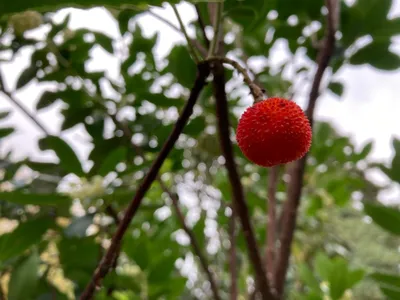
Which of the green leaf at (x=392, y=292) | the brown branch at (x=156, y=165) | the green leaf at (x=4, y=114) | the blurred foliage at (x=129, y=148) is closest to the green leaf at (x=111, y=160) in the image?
the blurred foliage at (x=129, y=148)

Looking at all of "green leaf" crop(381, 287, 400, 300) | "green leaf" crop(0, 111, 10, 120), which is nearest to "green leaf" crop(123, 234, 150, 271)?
"green leaf" crop(0, 111, 10, 120)

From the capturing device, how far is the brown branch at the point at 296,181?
0.82 metres

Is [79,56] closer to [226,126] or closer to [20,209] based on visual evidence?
[20,209]

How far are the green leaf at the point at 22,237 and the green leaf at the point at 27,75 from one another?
25cm

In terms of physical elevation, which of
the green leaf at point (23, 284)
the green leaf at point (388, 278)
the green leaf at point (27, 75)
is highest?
the green leaf at point (27, 75)

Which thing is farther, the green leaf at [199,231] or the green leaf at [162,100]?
the green leaf at [199,231]

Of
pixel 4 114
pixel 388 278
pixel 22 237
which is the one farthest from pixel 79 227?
pixel 388 278

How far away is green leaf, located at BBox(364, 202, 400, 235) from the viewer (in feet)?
2.54

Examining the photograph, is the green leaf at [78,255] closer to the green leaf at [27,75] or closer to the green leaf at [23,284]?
the green leaf at [23,284]

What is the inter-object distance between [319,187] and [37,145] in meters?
0.67

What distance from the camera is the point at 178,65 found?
0.81 metres

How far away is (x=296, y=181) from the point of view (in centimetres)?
88

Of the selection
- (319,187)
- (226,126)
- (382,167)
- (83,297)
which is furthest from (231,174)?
(319,187)

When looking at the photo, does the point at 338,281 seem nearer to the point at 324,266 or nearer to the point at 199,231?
the point at 324,266
